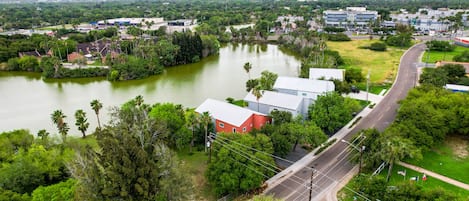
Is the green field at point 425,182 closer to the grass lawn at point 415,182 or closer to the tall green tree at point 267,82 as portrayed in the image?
the grass lawn at point 415,182

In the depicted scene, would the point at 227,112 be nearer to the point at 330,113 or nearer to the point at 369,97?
the point at 330,113

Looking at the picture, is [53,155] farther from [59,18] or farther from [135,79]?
[59,18]

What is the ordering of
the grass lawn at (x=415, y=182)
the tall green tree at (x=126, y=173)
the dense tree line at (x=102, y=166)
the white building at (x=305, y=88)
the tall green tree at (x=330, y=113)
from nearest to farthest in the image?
1. the tall green tree at (x=126, y=173)
2. the dense tree line at (x=102, y=166)
3. the grass lawn at (x=415, y=182)
4. the tall green tree at (x=330, y=113)
5. the white building at (x=305, y=88)

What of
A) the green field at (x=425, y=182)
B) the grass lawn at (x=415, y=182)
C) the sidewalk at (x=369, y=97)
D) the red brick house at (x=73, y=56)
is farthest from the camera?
the red brick house at (x=73, y=56)

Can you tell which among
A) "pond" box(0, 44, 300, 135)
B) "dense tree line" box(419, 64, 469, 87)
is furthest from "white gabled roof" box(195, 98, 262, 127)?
"dense tree line" box(419, 64, 469, 87)

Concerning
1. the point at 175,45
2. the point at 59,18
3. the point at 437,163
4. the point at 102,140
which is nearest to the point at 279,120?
the point at 437,163

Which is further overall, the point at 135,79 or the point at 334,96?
the point at 135,79

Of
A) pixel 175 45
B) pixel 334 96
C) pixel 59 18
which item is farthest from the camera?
pixel 59 18

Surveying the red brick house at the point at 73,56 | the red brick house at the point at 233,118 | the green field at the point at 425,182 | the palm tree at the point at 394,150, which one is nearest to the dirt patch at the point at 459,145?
the green field at the point at 425,182
